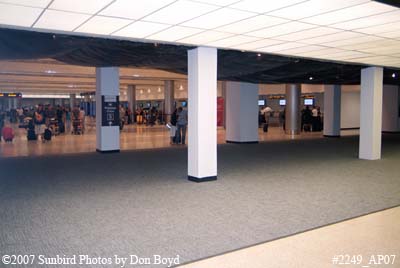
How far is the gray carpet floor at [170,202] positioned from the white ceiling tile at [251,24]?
8.93 ft

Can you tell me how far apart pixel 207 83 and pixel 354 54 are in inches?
142

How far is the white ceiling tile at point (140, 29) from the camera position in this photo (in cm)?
546

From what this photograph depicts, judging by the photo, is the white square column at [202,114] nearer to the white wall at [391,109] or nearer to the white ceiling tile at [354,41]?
the white ceiling tile at [354,41]

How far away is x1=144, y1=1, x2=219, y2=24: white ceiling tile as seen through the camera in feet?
14.6

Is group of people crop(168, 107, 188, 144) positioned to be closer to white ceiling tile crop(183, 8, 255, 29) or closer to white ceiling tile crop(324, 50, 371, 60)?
white ceiling tile crop(324, 50, 371, 60)

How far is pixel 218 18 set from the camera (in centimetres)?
506

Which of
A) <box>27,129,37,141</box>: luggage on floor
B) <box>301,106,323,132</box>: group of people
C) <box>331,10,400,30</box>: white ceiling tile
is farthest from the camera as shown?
<box>301,106,323,132</box>: group of people

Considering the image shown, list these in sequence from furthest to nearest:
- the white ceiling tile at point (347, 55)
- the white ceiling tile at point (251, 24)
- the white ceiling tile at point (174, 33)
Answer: the white ceiling tile at point (347, 55), the white ceiling tile at point (174, 33), the white ceiling tile at point (251, 24)

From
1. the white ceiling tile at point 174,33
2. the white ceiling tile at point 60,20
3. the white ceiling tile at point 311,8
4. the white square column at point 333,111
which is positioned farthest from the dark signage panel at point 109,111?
the white square column at point 333,111

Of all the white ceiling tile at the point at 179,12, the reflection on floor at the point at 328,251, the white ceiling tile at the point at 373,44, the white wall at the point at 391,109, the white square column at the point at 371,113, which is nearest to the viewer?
the reflection on floor at the point at 328,251

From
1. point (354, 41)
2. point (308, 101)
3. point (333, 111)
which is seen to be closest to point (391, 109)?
point (333, 111)

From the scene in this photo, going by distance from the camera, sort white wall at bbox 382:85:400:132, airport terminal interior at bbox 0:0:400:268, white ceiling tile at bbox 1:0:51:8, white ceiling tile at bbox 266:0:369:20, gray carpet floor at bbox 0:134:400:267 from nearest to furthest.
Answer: airport terminal interior at bbox 0:0:400:268
gray carpet floor at bbox 0:134:400:267
white ceiling tile at bbox 1:0:51:8
white ceiling tile at bbox 266:0:369:20
white wall at bbox 382:85:400:132

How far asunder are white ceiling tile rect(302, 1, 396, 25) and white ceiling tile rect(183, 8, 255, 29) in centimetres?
99

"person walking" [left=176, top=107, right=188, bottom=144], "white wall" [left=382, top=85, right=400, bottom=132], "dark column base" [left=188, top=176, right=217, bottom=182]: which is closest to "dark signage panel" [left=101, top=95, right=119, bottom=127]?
"person walking" [left=176, top=107, right=188, bottom=144]
